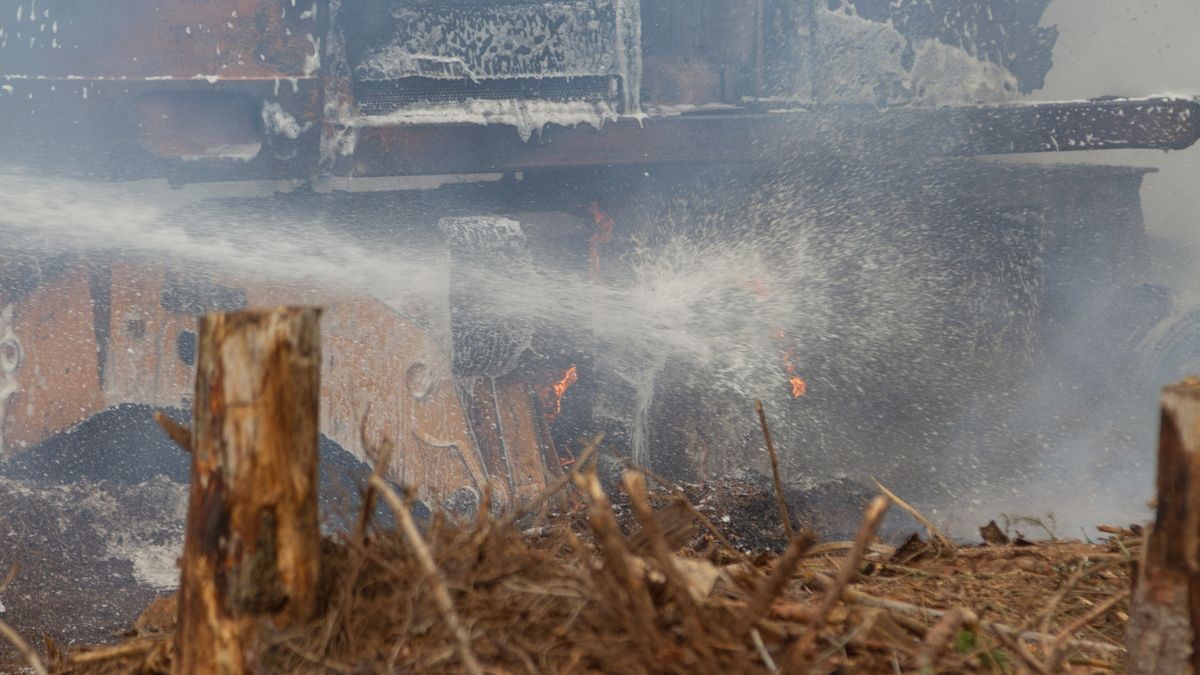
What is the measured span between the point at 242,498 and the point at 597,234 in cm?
483

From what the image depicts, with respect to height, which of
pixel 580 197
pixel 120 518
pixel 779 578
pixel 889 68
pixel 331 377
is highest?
pixel 889 68

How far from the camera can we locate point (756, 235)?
6.74m

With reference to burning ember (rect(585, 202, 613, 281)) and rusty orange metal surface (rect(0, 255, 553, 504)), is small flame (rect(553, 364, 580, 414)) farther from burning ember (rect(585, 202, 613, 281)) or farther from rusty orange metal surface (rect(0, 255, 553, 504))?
burning ember (rect(585, 202, 613, 281))

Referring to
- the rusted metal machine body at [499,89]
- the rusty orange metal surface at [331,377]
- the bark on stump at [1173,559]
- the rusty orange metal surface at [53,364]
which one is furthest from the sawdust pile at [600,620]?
the rusted metal machine body at [499,89]

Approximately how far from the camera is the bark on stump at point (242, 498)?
6.07ft

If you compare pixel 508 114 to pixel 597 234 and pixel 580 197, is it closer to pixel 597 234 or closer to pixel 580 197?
pixel 580 197

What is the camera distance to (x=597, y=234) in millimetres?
6551

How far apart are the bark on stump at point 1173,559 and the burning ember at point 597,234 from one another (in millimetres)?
4772

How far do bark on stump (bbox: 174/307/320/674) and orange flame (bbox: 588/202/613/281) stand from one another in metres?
4.68

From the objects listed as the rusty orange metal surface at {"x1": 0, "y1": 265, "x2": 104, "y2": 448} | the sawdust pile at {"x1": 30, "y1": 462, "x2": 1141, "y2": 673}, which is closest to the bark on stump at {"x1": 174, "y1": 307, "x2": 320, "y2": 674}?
the sawdust pile at {"x1": 30, "y1": 462, "x2": 1141, "y2": 673}

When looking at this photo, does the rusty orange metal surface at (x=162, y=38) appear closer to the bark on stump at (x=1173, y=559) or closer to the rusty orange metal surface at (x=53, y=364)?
the rusty orange metal surface at (x=53, y=364)

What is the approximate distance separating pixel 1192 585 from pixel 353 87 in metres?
5.36

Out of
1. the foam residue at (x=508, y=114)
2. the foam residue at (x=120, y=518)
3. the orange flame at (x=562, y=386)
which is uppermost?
the foam residue at (x=508, y=114)

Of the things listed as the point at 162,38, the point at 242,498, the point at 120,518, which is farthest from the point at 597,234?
the point at 242,498
